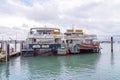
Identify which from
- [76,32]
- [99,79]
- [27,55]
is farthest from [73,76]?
[76,32]

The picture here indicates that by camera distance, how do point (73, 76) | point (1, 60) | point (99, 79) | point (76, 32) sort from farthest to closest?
point (76, 32)
point (1, 60)
point (73, 76)
point (99, 79)

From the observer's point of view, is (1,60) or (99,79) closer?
(99,79)

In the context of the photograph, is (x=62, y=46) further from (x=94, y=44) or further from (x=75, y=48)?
(x=94, y=44)

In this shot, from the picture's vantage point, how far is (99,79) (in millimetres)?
27281

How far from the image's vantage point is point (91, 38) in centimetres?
7156

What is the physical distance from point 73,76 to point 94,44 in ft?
136

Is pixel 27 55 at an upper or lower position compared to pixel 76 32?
lower

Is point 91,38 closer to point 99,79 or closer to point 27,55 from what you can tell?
point 27,55

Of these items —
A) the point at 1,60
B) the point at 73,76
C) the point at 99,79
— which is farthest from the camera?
the point at 1,60

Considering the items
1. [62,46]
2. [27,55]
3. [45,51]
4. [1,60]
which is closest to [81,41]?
[62,46]

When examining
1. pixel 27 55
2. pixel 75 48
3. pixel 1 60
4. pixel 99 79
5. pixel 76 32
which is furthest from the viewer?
pixel 76 32

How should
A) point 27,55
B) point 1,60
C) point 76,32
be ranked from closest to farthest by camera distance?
1. point 1,60
2. point 27,55
3. point 76,32

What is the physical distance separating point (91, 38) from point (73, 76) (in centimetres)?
4290

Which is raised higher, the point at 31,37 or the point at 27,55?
the point at 31,37
